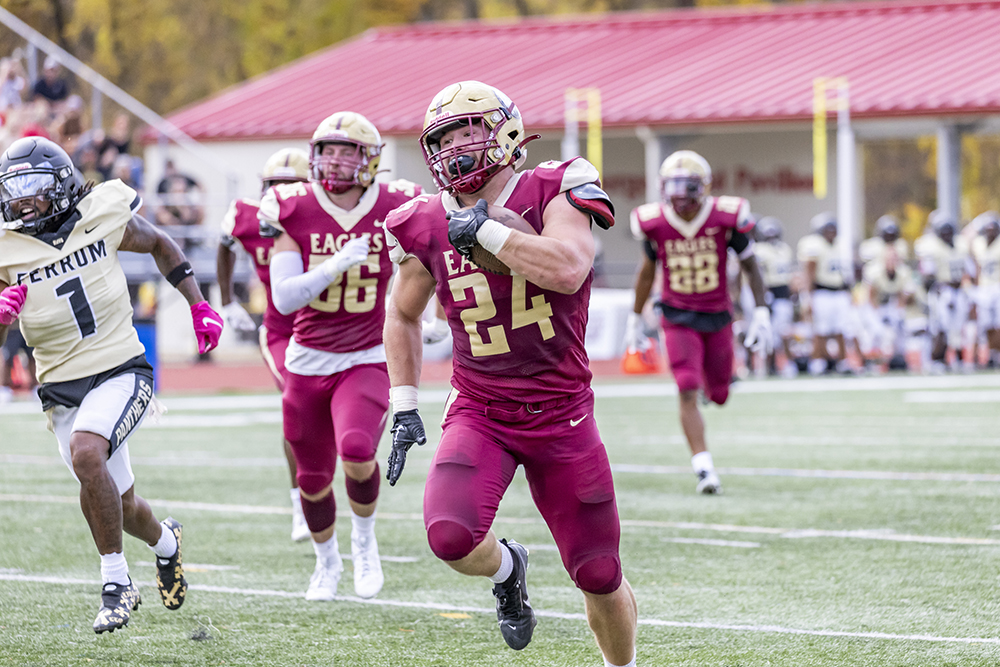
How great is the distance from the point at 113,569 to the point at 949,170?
1982 cm

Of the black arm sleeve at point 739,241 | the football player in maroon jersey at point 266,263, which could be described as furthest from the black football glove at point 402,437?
the black arm sleeve at point 739,241

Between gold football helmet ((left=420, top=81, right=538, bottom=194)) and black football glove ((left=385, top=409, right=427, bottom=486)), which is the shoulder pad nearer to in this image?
gold football helmet ((left=420, top=81, right=538, bottom=194))

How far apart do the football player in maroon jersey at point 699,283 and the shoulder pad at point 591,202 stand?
15.5 ft

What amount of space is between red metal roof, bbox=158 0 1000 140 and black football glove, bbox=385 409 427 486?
62.6ft

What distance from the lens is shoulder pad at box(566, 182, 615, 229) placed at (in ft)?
13.5

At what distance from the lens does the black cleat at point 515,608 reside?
454 cm

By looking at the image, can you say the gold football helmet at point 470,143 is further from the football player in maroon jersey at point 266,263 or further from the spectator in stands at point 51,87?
the spectator in stands at point 51,87

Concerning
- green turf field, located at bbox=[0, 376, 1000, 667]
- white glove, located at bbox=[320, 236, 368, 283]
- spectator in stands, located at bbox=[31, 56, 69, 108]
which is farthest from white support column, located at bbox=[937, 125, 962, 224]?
white glove, located at bbox=[320, 236, 368, 283]

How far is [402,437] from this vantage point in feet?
14.5

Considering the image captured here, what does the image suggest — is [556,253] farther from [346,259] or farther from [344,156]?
[344,156]

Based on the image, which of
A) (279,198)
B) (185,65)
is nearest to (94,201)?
(279,198)

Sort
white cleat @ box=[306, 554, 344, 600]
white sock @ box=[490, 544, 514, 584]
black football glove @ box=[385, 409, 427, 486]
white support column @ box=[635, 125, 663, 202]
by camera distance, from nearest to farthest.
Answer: black football glove @ box=[385, 409, 427, 486]
white sock @ box=[490, 544, 514, 584]
white cleat @ box=[306, 554, 344, 600]
white support column @ box=[635, 125, 663, 202]

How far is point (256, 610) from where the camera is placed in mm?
5625

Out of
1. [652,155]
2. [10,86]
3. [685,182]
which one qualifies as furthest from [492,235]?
[652,155]
